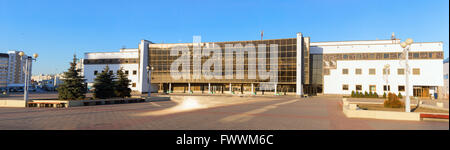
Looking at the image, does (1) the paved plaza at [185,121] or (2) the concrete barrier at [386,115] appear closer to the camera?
(1) the paved plaza at [185,121]

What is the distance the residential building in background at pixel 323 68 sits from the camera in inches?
1876

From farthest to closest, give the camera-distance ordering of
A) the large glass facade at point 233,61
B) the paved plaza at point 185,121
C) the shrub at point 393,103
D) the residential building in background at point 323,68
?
the large glass facade at point 233,61, the residential building in background at point 323,68, the shrub at point 393,103, the paved plaza at point 185,121

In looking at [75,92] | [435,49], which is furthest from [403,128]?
[435,49]

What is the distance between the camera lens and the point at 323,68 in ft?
180

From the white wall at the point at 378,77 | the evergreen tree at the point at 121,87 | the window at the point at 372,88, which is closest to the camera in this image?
the evergreen tree at the point at 121,87

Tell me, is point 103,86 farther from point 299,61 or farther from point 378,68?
point 378,68

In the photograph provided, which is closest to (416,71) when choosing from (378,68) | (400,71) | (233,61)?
(400,71)

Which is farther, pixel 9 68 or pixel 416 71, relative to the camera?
pixel 9 68

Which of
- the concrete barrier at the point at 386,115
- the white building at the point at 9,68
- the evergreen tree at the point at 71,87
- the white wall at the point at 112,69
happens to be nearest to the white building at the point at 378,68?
the concrete barrier at the point at 386,115

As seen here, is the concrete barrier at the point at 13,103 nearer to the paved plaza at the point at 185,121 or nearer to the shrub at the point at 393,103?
the paved plaza at the point at 185,121

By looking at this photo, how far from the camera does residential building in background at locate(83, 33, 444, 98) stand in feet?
156
